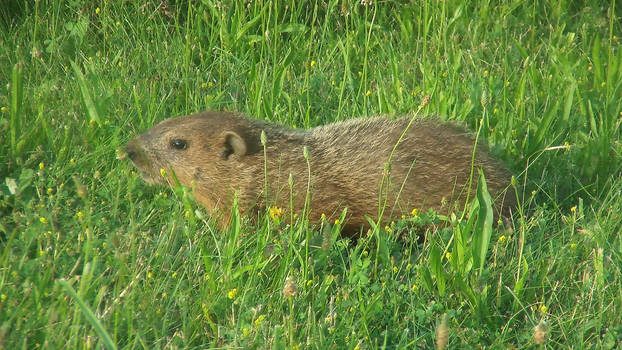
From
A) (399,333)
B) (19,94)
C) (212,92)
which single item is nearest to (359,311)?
(399,333)

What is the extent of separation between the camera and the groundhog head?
481cm

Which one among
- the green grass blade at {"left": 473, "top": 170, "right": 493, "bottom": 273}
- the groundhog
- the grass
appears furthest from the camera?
the groundhog

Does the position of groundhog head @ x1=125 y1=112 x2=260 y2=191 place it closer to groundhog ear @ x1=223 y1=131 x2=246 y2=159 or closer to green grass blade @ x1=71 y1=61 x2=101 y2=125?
groundhog ear @ x1=223 y1=131 x2=246 y2=159

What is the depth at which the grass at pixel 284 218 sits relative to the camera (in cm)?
341

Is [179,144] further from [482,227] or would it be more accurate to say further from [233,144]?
[482,227]

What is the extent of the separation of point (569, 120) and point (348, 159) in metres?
1.72

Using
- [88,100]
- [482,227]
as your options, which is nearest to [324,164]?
[482,227]

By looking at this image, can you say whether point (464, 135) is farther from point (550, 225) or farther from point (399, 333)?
point (399, 333)

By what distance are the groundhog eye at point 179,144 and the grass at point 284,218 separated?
0.95ft

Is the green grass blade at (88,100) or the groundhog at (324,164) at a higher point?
the green grass blade at (88,100)

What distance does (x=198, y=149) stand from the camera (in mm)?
4840

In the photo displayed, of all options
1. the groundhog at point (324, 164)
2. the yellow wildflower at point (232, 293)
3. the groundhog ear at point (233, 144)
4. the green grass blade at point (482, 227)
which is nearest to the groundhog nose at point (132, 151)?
the groundhog at point (324, 164)

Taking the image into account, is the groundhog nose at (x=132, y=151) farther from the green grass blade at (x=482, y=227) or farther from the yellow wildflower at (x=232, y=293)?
the green grass blade at (x=482, y=227)

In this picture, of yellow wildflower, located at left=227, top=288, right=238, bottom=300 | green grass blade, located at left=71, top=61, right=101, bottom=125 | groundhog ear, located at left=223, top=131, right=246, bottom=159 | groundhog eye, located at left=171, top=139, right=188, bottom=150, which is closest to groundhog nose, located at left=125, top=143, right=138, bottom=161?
groundhog eye, located at left=171, top=139, right=188, bottom=150
